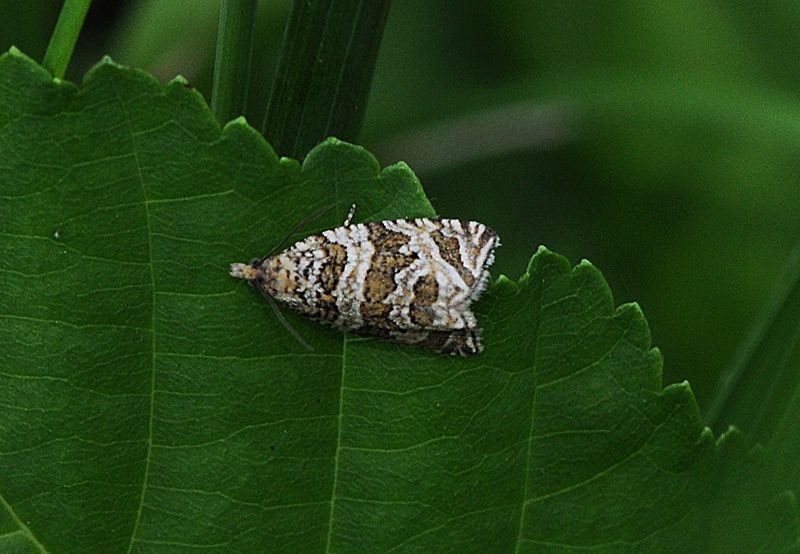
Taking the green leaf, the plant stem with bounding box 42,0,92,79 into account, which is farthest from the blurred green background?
the green leaf

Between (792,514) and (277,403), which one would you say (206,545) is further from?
(792,514)

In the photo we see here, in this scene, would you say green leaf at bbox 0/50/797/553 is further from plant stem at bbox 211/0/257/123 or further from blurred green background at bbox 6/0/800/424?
blurred green background at bbox 6/0/800/424

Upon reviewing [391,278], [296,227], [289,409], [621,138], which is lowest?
[289,409]

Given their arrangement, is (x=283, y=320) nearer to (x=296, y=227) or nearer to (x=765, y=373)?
(x=296, y=227)

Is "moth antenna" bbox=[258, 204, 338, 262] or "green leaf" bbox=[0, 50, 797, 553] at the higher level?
"moth antenna" bbox=[258, 204, 338, 262]

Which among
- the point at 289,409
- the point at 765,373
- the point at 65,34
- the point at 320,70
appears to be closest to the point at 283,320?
the point at 289,409

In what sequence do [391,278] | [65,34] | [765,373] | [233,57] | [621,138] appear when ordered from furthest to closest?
[621,138] → [391,278] → [765,373] → [65,34] → [233,57]

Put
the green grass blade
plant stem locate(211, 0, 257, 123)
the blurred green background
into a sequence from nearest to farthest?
plant stem locate(211, 0, 257, 123) → the green grass blade → the blurred green background
